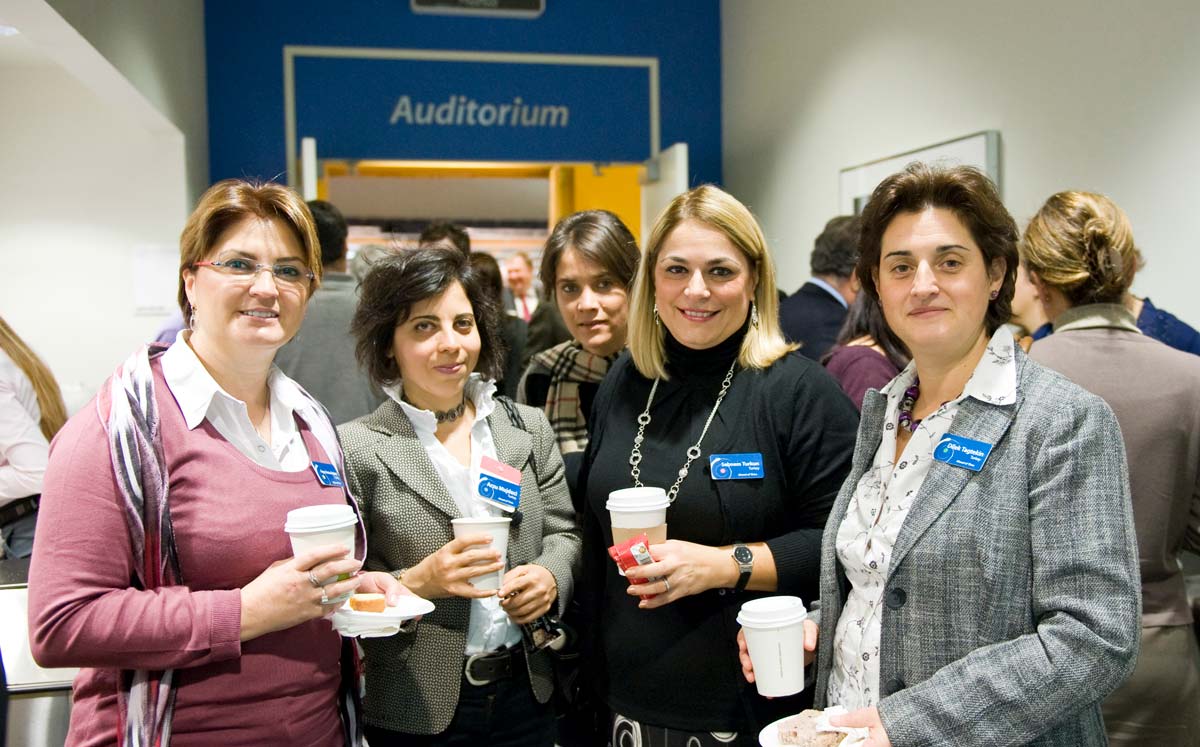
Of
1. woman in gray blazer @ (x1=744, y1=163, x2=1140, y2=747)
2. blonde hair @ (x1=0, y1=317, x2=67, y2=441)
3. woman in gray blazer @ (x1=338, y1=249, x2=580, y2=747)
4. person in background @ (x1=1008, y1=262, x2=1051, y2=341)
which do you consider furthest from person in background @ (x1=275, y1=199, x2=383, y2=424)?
person in background @ (x1=1008, y1=262, x2=1051, y2=341)

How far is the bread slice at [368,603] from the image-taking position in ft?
5.55

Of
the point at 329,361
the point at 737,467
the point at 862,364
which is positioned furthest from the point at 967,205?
the point at 329,361

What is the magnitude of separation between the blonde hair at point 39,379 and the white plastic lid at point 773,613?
2539 millimetres

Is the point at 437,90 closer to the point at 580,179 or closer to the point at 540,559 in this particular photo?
the point at 580,179

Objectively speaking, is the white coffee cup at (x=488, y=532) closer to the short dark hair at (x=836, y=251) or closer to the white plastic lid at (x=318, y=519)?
the white plastic lid at (x=318, y=519)

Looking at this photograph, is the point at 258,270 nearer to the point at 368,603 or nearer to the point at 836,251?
the point at 368,603

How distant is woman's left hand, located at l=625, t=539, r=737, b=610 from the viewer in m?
1.71

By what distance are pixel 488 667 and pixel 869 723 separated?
84 cm

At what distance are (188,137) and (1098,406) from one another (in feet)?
18.1

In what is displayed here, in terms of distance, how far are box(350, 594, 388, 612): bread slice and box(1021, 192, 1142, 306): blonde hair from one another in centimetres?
173

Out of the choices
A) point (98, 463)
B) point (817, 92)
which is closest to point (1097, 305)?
point (98, 463)

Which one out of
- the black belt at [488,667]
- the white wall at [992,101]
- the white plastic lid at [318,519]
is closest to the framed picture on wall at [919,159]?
the white wall at [992,101]

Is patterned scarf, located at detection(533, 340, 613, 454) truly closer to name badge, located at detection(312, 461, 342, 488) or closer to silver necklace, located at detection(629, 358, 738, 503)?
silver necklace, located at detection(629, 358, 738, 503)

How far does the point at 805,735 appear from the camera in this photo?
4.59 ft
